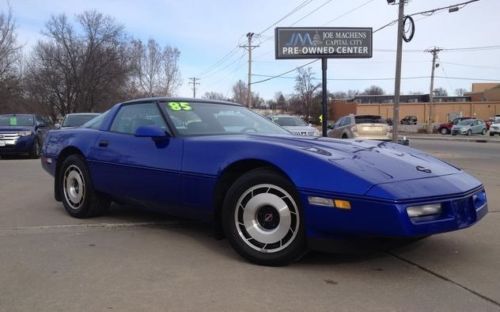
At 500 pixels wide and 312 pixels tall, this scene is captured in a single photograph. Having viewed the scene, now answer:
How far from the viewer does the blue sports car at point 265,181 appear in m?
3.77

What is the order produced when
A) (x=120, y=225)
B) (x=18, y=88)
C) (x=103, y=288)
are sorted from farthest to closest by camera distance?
1. (x=18, y=88)
2. (x=120, y=225)
3. (x=103, y=288)

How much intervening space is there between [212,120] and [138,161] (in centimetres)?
83

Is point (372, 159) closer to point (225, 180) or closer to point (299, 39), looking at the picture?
point (225, 180)

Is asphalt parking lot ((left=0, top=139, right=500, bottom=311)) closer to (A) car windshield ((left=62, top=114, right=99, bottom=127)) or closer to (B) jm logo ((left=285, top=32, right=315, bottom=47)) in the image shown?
(A) car windshield ((left=62, top=114, right=99, bottom=127))

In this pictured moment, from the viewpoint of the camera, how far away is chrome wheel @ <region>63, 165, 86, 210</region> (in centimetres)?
609

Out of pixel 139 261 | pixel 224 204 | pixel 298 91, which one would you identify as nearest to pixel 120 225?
pixel 139 261

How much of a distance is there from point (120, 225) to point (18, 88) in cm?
4181

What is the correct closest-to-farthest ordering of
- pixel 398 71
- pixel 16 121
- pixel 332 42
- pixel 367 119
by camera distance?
pixel 16 121, pixel 367 119, pixel 332 42, pixel 398 71

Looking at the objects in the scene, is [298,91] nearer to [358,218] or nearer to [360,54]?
[360,54]

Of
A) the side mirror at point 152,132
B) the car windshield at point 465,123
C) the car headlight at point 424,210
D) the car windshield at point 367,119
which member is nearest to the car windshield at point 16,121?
the car windshield at point 367,119

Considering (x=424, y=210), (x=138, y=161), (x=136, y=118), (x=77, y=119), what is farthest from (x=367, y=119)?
(x=424, y=210)

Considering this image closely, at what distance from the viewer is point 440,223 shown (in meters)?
3.79

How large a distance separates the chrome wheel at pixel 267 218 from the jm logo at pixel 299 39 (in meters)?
17.8

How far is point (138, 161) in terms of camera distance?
17.2 ft
